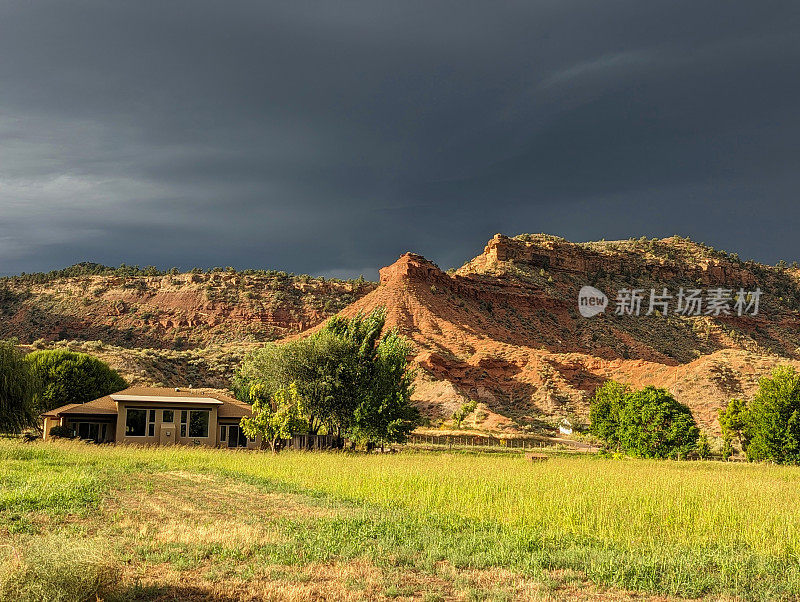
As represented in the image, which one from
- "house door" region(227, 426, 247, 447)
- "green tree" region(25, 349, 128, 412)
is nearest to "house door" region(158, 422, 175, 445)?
"house door" region(227, 426, 247, 447)

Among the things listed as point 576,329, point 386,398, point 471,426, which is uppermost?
point 576,329

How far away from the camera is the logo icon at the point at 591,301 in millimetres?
117000

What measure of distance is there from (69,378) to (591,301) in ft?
302

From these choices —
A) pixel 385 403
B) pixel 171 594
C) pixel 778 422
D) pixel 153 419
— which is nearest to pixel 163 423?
pixel 153 419

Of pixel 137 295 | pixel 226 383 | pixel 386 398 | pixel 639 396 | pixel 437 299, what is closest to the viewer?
pixel 386 398

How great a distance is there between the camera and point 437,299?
105 meters

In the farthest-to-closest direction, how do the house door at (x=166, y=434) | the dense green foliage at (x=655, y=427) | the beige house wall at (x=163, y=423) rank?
the dense green foliage at (x=655, y=427), the house door at (x=166, y=434), the beige house wall at (x=163, y=423)

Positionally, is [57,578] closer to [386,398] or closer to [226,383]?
[386,398]

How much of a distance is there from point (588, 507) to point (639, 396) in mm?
37811

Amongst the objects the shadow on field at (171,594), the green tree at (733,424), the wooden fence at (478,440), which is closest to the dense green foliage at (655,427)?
the green tree at (733,424)

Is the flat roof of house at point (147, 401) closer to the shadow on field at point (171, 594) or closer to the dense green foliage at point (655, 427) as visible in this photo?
the dense green foliage at point (655, 427)

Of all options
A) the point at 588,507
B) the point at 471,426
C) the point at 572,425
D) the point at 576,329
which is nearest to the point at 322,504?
the point at 588,507

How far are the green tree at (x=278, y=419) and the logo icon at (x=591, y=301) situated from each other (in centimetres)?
8371

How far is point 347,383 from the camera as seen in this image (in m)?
44.8
